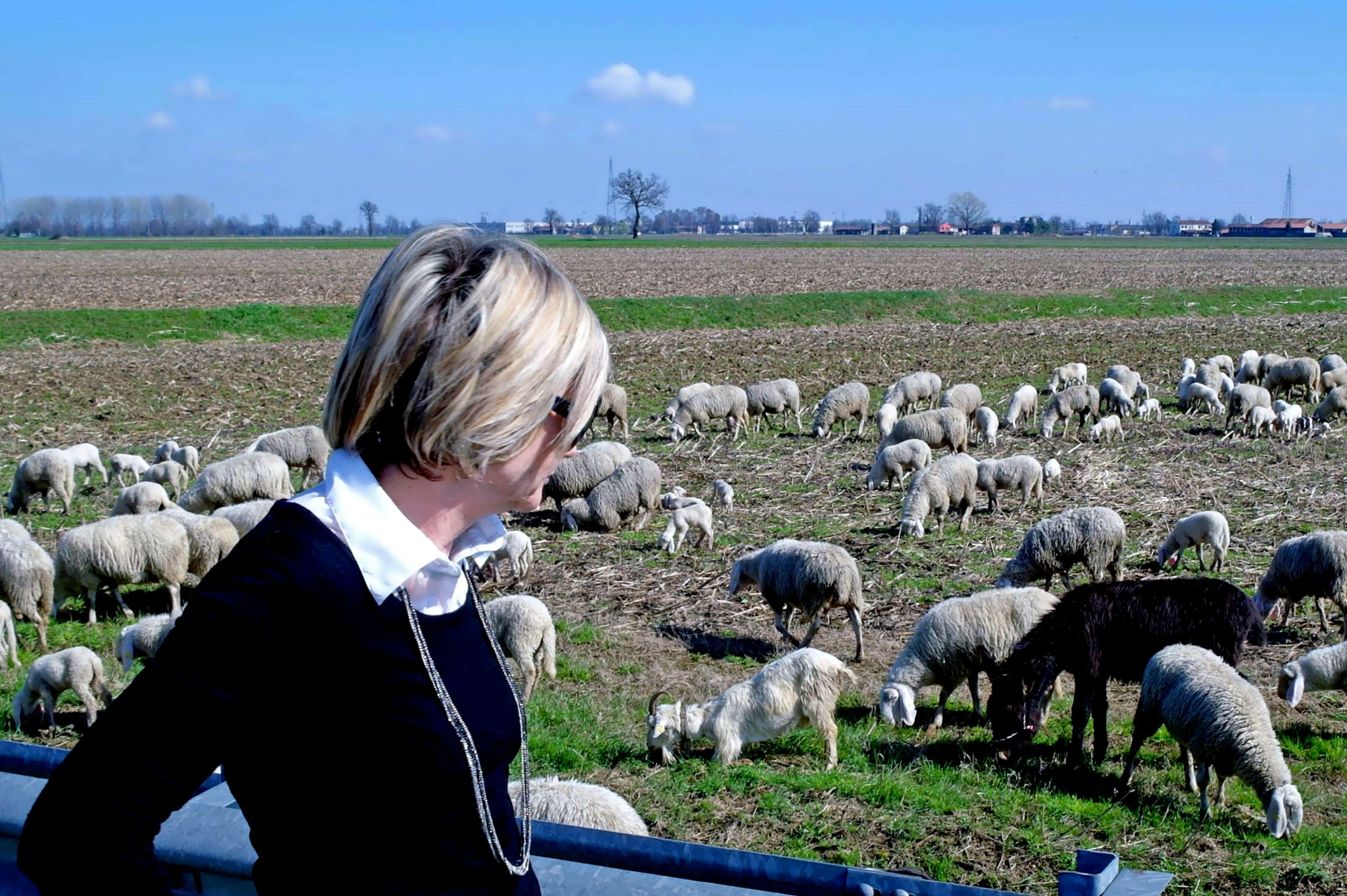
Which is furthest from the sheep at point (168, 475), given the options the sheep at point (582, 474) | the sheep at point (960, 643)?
the sheep at point (960, 643)

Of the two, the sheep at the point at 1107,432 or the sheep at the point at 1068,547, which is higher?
the sheep at the point at 1107,432

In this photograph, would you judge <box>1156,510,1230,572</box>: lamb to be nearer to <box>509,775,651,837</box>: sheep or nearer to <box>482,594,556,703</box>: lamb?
<box>482,594,556,703</box>: lamb

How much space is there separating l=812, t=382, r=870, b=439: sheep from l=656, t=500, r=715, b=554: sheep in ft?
21.7

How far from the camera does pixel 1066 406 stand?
1764 cm


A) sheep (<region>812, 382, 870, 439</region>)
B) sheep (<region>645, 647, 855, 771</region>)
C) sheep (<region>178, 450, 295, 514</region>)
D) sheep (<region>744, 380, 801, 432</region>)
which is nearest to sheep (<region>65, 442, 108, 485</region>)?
sheep (<region>178, 450, 295, 514</region>)

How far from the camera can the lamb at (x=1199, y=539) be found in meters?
10.2

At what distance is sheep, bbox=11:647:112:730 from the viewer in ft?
25.6

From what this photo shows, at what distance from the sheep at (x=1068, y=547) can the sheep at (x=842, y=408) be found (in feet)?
26.0

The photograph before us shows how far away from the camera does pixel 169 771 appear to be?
143cm

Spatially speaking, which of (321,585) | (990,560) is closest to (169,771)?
(321,585)

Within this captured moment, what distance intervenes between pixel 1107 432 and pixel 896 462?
4511mm

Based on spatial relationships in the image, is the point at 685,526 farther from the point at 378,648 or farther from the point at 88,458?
the point at 378,648

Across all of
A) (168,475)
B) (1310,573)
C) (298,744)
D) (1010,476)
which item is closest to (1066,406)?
(1010,476)

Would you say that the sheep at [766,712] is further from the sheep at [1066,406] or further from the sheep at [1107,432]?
the sheep at [1066,406]
